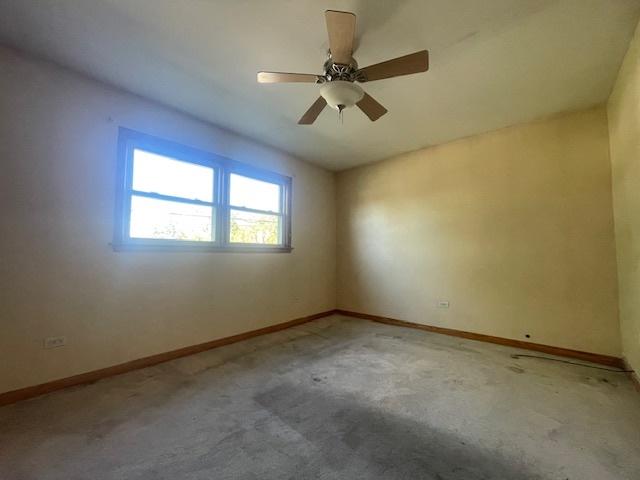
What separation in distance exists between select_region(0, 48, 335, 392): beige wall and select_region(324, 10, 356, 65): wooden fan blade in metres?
2.17

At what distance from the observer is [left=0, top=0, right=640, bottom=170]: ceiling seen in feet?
5.88

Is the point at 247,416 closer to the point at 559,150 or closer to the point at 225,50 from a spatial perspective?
the point at 225,50

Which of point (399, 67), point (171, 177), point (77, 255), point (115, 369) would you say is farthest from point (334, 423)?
point (171, 177)

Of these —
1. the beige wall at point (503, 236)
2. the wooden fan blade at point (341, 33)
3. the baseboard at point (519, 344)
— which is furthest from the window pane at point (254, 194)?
the baseboard at point (519, 344)

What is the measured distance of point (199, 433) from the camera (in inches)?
67.7

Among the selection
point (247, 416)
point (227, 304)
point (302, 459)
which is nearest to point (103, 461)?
point (247, 416)

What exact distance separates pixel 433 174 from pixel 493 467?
11.6ft

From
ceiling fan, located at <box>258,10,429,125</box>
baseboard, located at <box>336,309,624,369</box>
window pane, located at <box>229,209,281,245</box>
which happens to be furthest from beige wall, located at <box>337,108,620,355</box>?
ceiling fan, located at <box>258,10,429,125</box>

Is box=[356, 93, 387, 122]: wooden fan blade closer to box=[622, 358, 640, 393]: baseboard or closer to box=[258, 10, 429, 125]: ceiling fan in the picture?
box=[258, 10, 429, 125]: ceiling fan

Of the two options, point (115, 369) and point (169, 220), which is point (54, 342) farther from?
point (169, 220)

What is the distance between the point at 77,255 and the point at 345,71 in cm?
275

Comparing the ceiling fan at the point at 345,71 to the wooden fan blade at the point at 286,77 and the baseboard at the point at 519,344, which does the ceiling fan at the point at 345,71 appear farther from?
the baseboard at the point at 519,344

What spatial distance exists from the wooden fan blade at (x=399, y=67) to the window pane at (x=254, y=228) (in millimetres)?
Result: 2448

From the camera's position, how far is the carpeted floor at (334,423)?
1452mm
